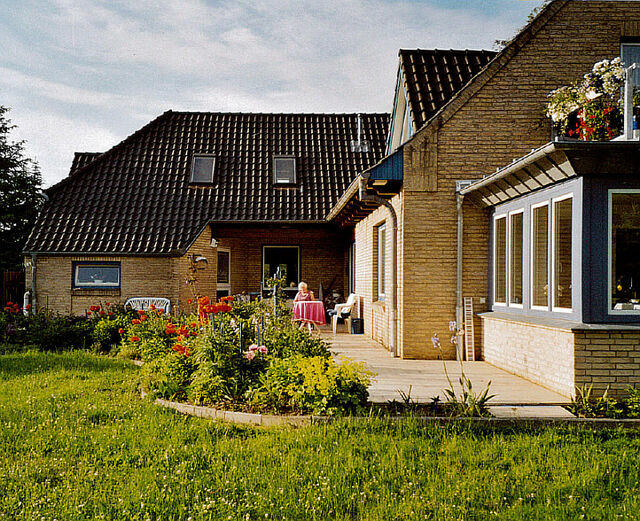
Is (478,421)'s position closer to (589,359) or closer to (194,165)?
(589,359)

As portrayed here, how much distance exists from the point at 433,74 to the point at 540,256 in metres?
5.87

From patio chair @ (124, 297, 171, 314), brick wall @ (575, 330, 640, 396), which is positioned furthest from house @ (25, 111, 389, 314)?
brick wall @ (575, 330, 640, 396)

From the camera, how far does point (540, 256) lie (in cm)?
907

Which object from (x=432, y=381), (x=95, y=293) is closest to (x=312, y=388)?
(x=432, y=381)

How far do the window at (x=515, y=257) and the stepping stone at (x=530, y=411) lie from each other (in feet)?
9.69

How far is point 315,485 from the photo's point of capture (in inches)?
188

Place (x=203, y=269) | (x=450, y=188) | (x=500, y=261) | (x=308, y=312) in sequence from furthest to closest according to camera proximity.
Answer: (x=203, y=269) → (x=308, y=312) → (x=450, y=188) → (x=500, y=261)

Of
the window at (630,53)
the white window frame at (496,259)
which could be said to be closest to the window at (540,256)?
the white window frame at (496,259)

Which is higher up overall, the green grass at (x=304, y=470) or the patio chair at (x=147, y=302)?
the patio chair at (x=147, y=302)

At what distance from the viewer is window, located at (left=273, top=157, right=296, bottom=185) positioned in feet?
68.3

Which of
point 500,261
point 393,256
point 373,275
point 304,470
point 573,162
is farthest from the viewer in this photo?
point 373,275

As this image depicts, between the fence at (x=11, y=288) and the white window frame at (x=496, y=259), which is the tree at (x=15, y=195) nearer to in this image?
the fence at (x=11, y=288)

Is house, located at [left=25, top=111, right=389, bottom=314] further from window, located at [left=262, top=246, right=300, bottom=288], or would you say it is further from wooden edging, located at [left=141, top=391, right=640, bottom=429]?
wooden edging, located at [left=141, top=391, right=640, bottom=429]

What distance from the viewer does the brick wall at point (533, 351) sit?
7.80 m
